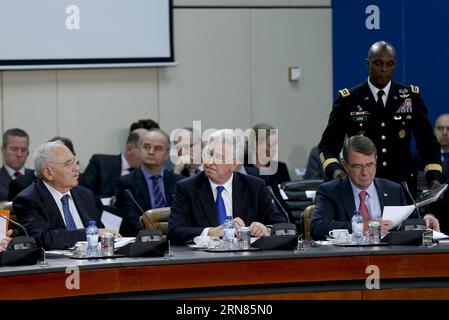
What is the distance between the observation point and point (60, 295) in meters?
4.60

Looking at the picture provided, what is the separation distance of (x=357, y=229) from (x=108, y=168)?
4056mm

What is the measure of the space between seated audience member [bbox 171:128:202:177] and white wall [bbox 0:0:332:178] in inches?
39.3

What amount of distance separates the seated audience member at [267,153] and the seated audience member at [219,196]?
9.32ft

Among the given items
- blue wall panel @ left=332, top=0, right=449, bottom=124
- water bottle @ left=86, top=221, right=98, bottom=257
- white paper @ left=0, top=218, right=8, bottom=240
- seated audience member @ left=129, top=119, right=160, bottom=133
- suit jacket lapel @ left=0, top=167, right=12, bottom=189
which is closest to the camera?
water bottle @ left=86, top=221, right=98, bottom=257

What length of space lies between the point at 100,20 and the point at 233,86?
4.87 ft

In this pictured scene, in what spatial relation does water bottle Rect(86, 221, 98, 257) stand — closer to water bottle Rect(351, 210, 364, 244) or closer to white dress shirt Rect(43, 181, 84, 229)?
white dress shirt Rect(43, 181, 84, 229)


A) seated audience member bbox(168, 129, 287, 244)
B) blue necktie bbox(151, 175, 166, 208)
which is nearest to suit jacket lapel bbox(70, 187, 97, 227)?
seated audience member bbox(168, 129, 287, 244)

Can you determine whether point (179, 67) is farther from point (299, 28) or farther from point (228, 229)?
point (228, 229)

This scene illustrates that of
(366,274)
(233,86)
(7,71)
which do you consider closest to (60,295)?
(366,274)

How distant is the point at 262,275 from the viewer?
16.3 ft

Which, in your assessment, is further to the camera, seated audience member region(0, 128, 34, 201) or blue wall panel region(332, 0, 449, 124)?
blue wall panel region(332, 0, 449, 124)

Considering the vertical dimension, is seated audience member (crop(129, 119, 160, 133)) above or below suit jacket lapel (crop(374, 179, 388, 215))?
above

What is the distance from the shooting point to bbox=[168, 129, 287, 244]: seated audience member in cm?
590

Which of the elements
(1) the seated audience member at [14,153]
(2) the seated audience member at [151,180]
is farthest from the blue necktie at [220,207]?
(1) the seated audience member at [14,153]
